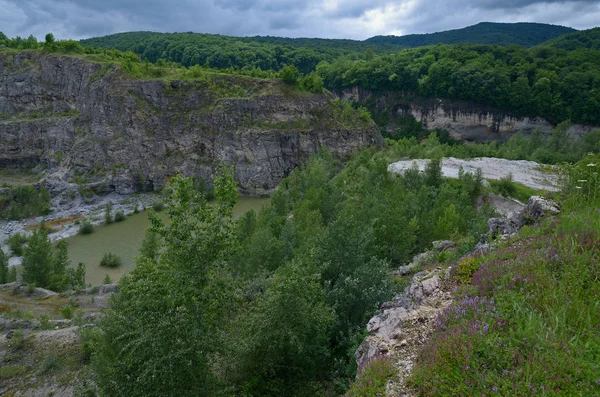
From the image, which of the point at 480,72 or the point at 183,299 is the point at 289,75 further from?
the point at 183,299

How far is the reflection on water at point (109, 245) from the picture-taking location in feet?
126

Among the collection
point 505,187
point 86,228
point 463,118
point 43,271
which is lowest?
point 86,228

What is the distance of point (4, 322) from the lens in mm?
22641

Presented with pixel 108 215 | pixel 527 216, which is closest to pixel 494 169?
pixel 527 216

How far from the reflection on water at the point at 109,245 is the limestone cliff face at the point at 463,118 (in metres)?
56.1

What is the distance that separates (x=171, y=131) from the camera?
202 feet

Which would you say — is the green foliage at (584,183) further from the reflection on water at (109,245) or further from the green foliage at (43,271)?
the reflection on water at (109,245)

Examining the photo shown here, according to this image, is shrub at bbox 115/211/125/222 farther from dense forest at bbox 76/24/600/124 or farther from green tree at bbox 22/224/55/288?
dense forest at bbox 76/24/600/124

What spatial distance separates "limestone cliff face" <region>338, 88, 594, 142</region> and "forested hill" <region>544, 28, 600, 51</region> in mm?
60538

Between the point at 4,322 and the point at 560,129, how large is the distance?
7530cm

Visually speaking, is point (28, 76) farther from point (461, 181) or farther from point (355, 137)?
point (461, 181)

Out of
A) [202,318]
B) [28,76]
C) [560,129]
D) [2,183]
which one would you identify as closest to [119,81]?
[28,76]

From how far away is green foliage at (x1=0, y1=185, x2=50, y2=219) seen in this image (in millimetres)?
51459

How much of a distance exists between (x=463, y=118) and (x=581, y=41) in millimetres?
78091
